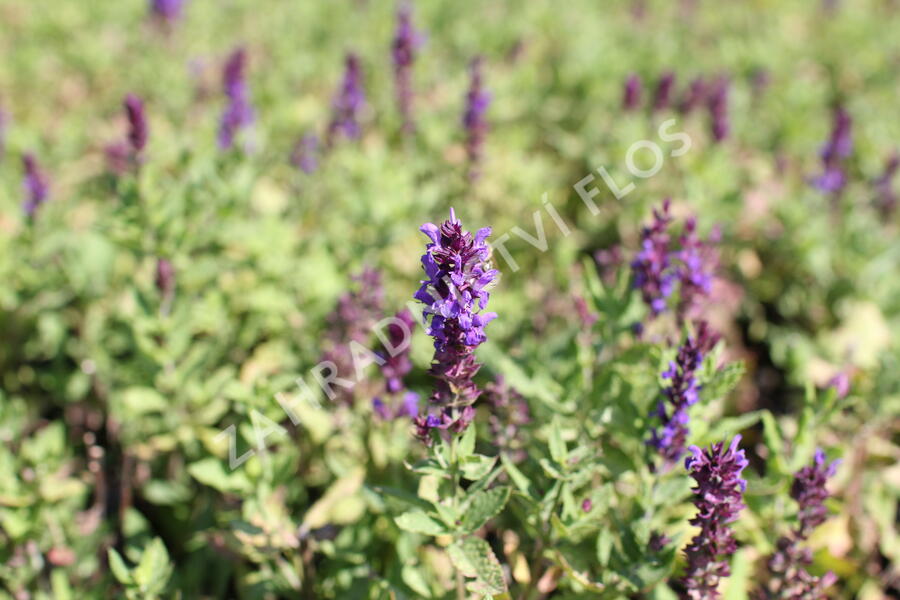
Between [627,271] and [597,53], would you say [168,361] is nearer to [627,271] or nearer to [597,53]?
[627,271]

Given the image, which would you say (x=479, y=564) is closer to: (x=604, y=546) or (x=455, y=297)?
(x=604, y=546)

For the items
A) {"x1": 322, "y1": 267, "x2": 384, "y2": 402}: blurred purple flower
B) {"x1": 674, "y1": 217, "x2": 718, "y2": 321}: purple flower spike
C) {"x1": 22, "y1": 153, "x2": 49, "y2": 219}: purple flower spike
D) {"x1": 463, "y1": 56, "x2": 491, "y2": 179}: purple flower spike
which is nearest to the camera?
{"x1": 674, "y1": 217, "x2": 718, "y2": 321}: purple flower spike

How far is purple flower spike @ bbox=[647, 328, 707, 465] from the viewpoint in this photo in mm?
2660

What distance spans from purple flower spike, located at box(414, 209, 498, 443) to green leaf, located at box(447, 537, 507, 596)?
18.0 inches

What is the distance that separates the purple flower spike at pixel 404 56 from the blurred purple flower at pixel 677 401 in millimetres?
3092

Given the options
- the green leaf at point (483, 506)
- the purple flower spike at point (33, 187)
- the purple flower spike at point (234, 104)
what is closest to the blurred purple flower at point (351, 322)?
the green leaf at point (483, 506)

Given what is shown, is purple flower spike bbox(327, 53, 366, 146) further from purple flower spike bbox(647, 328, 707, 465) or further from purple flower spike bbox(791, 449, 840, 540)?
purple flower spike bbox(791, 449, 840, 540)

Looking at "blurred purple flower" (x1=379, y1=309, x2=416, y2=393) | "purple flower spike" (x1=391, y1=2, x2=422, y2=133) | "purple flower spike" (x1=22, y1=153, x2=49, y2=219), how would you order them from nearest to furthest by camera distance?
"blurred purple flower" (x1=379, y1=309, x2=416, y2=393), "purple flower spike" (x1=22, y1=153, x2=49, y2=219), "purple flower spike" (x1=391, y1=2, x2=422, y2=133)

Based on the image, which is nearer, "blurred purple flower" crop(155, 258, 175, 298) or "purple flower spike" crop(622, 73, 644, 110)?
"blurred purple flower" crop(155, 258, 175, 298)

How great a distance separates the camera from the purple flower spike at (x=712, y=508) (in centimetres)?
230

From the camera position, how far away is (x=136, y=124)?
3.79 meters

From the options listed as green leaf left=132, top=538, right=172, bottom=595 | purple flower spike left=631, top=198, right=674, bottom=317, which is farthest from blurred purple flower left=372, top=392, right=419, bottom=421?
purple flower spike left=631, top=198, right=674, bottom=317

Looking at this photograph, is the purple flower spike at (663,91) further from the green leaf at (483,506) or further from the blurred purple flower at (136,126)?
the green leaf at (483,506)

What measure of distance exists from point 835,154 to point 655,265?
116 inches
